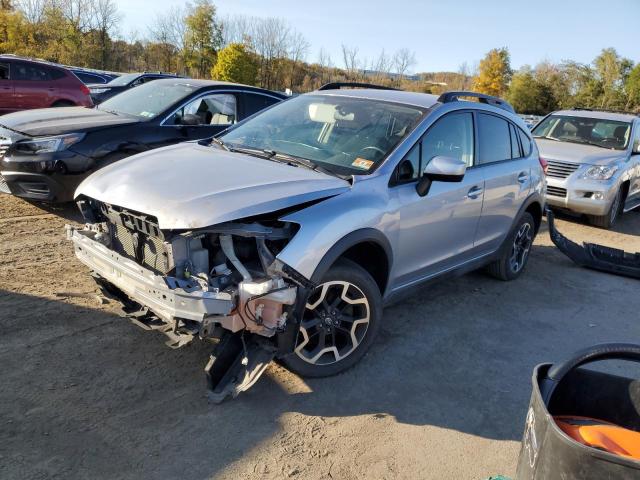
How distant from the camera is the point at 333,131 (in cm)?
405

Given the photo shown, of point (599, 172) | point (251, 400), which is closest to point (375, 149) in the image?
point (251, 400)

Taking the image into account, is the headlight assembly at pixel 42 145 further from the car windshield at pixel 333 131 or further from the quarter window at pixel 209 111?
the car windshield at pixel 333 131

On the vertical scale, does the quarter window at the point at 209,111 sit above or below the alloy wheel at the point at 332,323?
above

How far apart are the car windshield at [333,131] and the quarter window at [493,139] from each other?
0.91 metres

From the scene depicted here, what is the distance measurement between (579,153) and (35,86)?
35.6 ft

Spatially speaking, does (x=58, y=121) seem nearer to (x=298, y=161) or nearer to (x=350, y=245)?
(x=298, y=161)

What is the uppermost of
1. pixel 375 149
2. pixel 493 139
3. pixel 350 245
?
pixel 493 139

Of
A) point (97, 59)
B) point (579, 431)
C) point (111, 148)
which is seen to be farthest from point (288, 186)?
point (97, 59)

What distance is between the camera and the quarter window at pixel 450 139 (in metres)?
3.99

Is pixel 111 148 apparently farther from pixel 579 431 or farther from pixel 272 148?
pixel 579 431

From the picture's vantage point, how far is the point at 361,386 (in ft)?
11.2

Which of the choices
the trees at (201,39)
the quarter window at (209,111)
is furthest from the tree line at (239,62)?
the quarter window at (209,111)

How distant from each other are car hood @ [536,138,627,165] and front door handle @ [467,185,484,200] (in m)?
5.12

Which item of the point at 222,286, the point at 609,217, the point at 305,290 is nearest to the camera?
the point at 222,286
